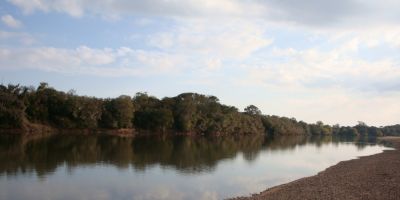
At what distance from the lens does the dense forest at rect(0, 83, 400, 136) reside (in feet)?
301

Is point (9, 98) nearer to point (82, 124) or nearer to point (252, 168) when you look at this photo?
point (82, 124)

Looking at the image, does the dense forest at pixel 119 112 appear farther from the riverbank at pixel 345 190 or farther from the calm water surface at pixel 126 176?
the riverbank at pixel 345 190

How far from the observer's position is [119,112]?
110500 mm

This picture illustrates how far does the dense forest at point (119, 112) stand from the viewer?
91750 millimetres

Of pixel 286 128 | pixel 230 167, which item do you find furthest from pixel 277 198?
pixel 286 128

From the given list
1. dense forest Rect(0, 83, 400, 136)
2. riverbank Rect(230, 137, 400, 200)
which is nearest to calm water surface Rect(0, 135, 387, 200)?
riverbank Rect(230, 137, 400, 200)

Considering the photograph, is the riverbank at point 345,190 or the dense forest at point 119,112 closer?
the riverbank at point 345,190

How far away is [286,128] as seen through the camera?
195125mm

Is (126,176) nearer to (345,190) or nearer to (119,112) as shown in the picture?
(345,190)

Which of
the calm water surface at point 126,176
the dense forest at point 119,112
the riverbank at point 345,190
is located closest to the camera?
the riverbank at point 345,190

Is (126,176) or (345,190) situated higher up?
(345,190)

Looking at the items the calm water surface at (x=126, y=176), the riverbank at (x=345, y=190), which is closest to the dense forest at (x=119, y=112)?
the calm water surface at (x=126, y=176)

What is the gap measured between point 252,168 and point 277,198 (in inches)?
804

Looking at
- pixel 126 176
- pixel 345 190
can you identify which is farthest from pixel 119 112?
pixel 345 190
